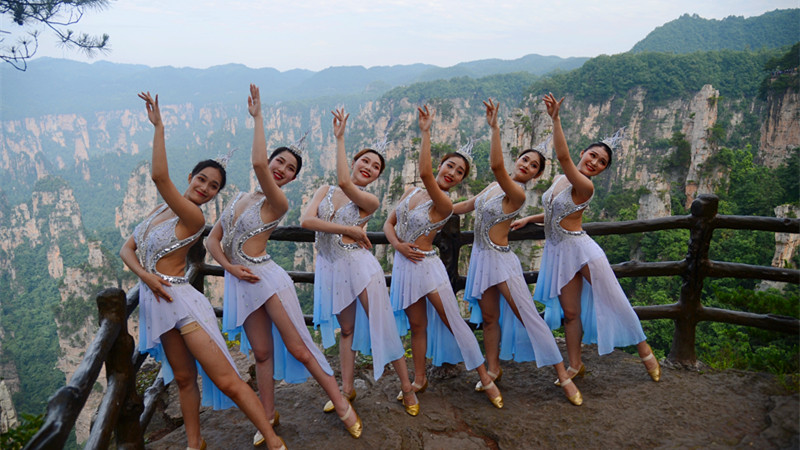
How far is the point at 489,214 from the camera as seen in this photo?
123 inches

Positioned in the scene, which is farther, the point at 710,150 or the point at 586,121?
the point at 586,121

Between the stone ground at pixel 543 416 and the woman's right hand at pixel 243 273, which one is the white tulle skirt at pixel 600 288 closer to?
the stone ground at pixel 543 416

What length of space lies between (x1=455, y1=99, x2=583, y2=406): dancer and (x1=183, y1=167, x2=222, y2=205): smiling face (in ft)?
5.26

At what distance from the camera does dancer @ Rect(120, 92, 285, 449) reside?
93.7 inches

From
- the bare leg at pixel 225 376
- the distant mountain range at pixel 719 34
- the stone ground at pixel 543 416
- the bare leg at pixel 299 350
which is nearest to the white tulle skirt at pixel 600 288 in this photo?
the stone ground at pixel 543 416

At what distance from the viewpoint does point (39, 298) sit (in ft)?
190

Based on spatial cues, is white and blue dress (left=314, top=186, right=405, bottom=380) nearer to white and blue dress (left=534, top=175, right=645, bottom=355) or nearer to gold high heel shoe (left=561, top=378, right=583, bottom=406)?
gold high heel shoe (left=561, top=378, right=583, bottom=406)

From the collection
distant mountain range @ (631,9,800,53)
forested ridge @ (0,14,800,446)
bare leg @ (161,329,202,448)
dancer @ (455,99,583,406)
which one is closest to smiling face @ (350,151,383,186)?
dancer @ (455,99,583,406)

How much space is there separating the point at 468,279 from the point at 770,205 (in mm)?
23143

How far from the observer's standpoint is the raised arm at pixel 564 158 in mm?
2859

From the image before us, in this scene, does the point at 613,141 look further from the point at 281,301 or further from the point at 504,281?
the point at 281,301

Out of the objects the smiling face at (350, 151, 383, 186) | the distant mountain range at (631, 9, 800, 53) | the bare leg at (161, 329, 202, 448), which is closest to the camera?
the bare leg at (161, 329, 202, 448)

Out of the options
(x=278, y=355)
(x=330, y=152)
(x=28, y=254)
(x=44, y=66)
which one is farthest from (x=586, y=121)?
(x=44, y=66)

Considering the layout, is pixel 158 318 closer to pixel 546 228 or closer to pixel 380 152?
pixel 380 152
